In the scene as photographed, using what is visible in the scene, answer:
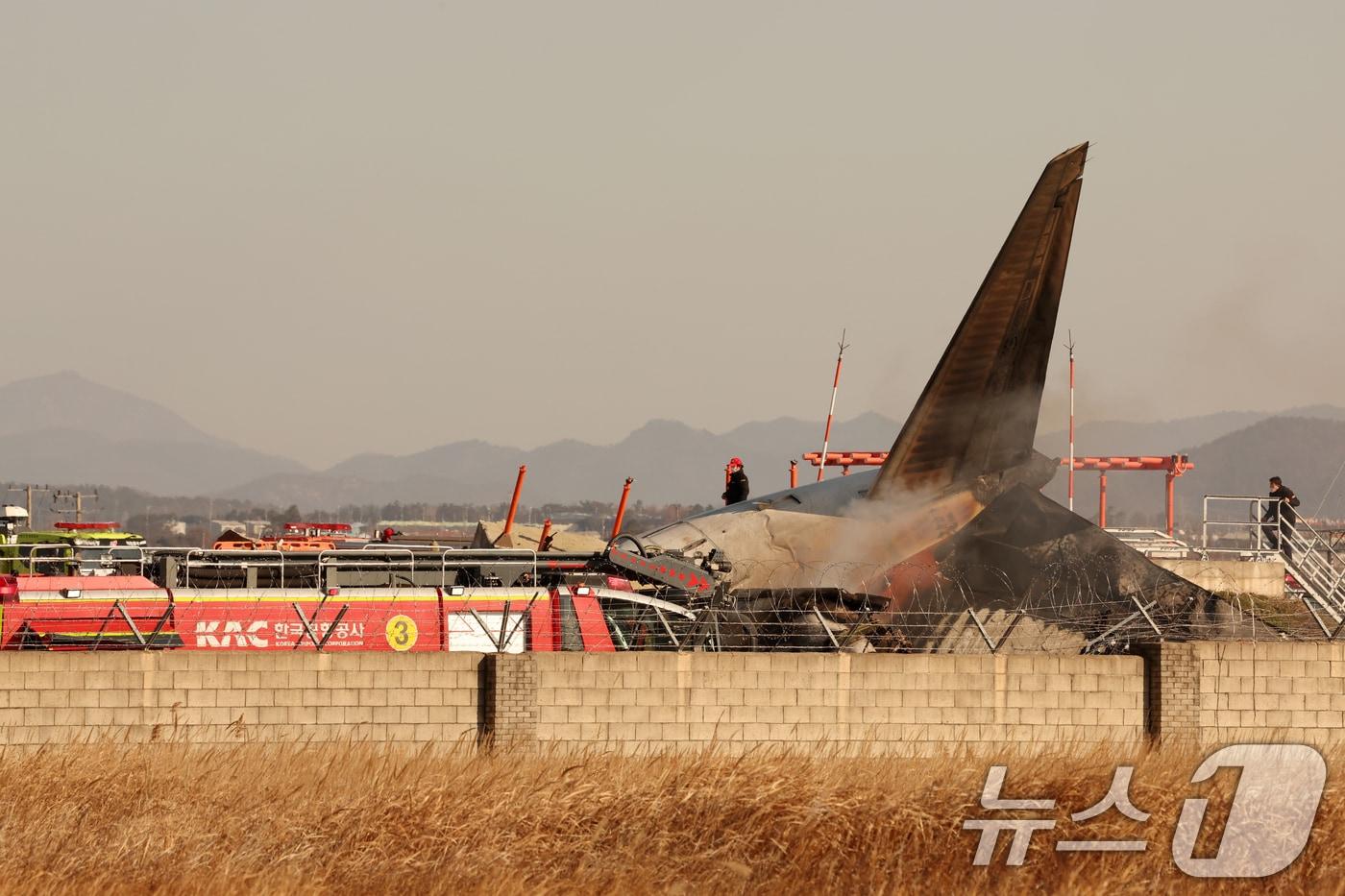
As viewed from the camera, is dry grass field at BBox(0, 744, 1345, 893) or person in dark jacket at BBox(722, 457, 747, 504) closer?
dry grass field at BBox(0, 744, 1345, 893)

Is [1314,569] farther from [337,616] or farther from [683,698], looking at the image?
[337,616]

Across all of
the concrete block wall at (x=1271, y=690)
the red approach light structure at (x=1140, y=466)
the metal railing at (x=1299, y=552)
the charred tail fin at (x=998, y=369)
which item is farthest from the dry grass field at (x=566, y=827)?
the red approach light structure at (x=1140, y=466)

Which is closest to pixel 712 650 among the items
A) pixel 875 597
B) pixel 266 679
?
pixel 875 597

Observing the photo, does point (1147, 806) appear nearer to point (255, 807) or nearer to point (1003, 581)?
point (255, 807)

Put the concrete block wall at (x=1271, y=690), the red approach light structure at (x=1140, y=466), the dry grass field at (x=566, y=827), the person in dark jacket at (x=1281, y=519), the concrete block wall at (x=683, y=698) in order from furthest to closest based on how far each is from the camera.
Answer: the red approach light structure at (x=1140, y=466)
the person in dark jacket at (x=1281, y=519)
the concrete block wall at (x=1271, y=690)
the concrete block wall at (x=683, y=698)
the dry grass field at (x=566, y=827)

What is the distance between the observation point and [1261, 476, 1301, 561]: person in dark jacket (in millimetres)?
37125

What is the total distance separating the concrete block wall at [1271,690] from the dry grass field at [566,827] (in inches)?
161

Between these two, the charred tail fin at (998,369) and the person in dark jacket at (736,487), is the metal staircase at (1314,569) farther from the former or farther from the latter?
the person in dark jacket at (736,487)

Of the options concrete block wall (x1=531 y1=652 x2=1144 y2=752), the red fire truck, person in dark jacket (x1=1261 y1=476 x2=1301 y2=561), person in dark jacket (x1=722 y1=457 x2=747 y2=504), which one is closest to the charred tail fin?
person in dark jacket (x1=722 y1=457 x2=747 y2=504)

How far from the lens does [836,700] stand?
26625 millimetres

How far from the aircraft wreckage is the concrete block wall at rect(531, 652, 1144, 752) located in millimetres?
6415

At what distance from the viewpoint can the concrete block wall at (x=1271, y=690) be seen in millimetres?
27047

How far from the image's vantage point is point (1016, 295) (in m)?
35.8

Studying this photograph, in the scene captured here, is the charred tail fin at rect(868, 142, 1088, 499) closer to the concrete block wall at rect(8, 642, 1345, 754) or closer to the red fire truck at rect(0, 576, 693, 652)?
the red fire truck at rect(0, 576, 693, 652)
